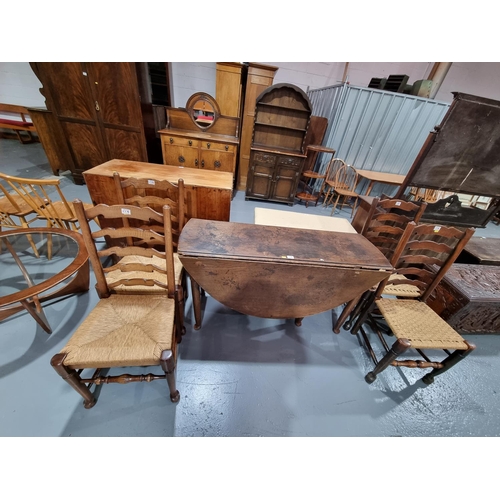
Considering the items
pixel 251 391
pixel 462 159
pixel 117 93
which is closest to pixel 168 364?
pixel 251 391

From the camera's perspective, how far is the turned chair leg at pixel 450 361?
1.28m

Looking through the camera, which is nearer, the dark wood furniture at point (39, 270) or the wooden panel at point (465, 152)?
the dark wood furniture at point (39, 270)

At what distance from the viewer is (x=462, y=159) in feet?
6.23

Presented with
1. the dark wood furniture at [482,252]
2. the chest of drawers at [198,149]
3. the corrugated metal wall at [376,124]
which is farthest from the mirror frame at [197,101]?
the dark wood furniture at [482,252]

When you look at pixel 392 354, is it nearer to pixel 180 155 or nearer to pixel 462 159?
pixel 462 159

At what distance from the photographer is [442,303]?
179 cm

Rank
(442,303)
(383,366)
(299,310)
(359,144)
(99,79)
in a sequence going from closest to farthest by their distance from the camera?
1. (383,366)
2. (299,310)
3. (442,303)
4. (99,79)
5. (359,144)

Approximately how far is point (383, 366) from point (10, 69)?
845 centimetres

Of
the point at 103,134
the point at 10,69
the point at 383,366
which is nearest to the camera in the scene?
the point at 383,366

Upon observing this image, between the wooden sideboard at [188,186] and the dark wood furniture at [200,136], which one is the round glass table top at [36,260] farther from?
the dark wood furniture at [200,136]

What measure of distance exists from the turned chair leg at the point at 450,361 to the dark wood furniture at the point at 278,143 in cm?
309

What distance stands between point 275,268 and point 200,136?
273 centimetres
